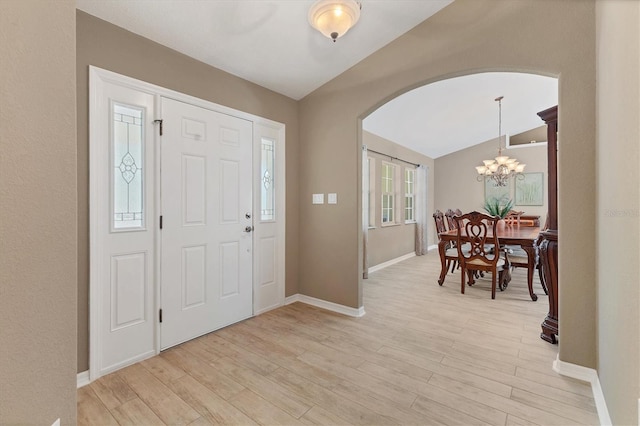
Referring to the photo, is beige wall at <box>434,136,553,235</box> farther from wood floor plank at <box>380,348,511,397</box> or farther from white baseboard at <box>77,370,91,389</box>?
white baseboard at <box>77,370,91,389</box>

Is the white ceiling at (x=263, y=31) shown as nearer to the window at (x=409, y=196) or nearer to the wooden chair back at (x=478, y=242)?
the wooden chair back at (x=478, y=242)

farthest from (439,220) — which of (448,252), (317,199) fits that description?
(317,199)

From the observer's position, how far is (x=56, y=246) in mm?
845

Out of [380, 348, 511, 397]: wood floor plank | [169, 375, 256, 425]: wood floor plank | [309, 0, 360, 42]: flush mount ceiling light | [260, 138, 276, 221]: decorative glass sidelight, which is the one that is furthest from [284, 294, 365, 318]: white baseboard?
[309, 0, 360, 42]: flush mount ceiling light

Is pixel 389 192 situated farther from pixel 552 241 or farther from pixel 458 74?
pixel 552 241

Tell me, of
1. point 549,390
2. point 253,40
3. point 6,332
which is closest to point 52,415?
point 6,332

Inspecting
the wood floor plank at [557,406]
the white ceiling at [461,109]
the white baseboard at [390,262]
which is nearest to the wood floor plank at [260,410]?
the wood floor plank at [557,406]

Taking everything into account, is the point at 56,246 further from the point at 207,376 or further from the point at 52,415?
the point at 207,376

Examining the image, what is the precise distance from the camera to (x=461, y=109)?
490 centimetres

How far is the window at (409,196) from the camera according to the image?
21.7 ft

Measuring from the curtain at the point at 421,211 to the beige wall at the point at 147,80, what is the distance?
171 inches

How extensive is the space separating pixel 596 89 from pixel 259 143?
8.98 feet

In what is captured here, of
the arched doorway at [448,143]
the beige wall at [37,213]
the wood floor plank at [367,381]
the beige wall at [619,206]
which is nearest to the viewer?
the beige wall at [37,213]

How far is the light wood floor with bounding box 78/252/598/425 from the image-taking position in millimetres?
1628
